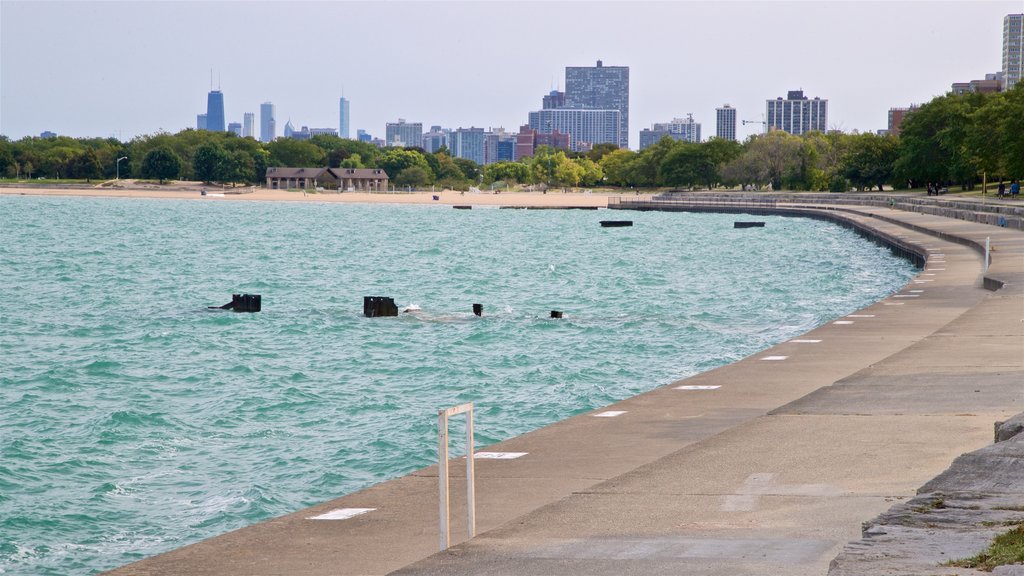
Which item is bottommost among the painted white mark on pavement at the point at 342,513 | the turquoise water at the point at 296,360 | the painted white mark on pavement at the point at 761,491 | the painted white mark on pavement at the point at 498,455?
the turquoise water at the point at 296,360

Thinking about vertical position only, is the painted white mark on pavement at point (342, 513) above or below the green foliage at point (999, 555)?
below

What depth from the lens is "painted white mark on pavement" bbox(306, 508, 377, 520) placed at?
876cm

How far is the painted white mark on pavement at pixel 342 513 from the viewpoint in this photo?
876cm

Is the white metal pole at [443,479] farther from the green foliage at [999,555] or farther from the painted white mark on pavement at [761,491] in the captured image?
the green foliage at [999,555]

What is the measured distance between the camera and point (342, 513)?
29.2 feet

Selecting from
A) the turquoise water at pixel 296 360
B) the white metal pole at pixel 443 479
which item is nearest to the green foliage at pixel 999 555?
the white metal pole at pixel 443 479

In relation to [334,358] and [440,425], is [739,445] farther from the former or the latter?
[334,358]

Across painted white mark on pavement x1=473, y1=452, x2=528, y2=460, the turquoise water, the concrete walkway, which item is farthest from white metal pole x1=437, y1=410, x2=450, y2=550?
the turquoise water

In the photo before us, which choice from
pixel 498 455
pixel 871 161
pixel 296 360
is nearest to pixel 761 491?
pixel 498 455

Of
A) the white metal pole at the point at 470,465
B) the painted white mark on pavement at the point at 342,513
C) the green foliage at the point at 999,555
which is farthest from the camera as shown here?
the painted white mark on pavement at the point at 342,513

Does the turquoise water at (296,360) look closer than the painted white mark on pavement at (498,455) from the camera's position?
No

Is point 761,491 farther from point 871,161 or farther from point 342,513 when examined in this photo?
point 871,161

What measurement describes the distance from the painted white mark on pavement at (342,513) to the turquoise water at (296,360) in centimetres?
376

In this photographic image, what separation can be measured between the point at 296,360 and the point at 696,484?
709 inches
